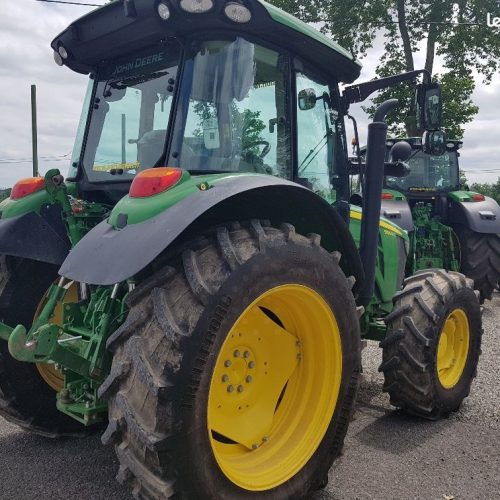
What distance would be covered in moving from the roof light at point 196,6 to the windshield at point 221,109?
0.72ft

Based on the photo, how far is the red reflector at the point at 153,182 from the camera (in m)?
2.26

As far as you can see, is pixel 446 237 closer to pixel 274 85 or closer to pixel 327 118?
pixel 327 118

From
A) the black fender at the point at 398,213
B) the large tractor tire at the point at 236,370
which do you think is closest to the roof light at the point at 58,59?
the large tractor tire at the point at 236,370

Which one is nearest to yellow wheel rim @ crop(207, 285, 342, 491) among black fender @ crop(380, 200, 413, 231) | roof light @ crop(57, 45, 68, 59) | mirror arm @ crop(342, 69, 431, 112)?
mirror arm @ crop(342, 69, 431, 112)

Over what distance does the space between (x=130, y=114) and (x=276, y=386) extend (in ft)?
5.78

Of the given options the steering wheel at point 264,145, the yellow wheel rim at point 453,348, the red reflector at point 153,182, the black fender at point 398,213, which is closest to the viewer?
the red reflector at point 153,182

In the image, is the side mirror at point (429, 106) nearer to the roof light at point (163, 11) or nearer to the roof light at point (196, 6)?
the roof light at point (196, 6)

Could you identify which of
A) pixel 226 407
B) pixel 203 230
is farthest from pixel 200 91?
pixel 226 407

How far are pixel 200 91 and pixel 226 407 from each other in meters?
1.53

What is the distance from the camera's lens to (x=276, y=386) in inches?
108

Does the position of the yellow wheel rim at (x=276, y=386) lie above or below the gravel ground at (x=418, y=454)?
above

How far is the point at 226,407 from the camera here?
2486 mm

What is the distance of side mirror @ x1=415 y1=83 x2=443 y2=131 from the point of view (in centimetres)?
334

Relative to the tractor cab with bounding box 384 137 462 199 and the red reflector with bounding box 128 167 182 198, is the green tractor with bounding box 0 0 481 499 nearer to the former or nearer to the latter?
the red reflector with bounding box 128 167 182 198
